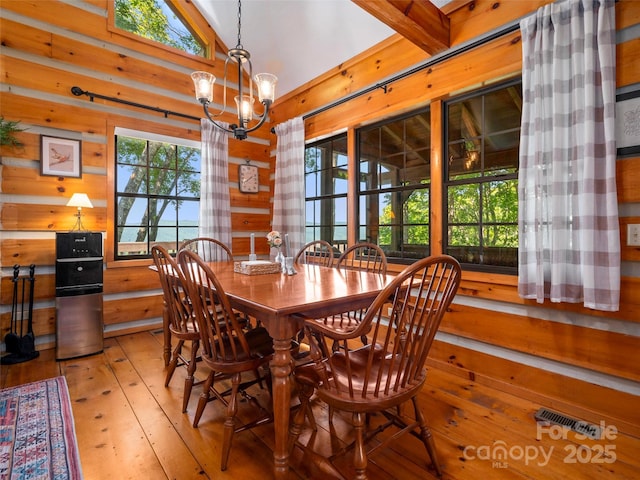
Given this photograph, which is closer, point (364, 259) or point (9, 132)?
point (9, 132)

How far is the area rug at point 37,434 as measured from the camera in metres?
1.49

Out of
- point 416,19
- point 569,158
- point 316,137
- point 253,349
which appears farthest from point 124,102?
point 569,158

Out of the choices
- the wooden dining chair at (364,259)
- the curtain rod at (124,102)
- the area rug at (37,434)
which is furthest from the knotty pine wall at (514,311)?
the area rug at (37,434)

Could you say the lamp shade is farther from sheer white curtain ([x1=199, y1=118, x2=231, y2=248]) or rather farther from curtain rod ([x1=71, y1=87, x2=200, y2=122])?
sheer white curtain ([x1=199, y1=118, x2=231, y2=248])

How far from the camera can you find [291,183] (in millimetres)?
3893

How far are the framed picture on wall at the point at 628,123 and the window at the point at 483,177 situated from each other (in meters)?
0.57

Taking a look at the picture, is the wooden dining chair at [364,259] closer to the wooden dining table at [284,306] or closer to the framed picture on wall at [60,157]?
the wooden dining table at [284,306]

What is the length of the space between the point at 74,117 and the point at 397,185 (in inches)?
123

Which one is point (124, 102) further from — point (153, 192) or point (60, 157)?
point (153, 192)

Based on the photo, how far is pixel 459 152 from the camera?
8.73ft

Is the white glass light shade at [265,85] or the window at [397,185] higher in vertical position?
the white glass light shade at [265,85]

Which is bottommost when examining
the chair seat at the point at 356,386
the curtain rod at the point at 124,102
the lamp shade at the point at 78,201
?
the chair seat at the point at 356,386

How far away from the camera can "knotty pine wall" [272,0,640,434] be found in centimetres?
180

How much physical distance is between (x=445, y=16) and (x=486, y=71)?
58 centimetres
